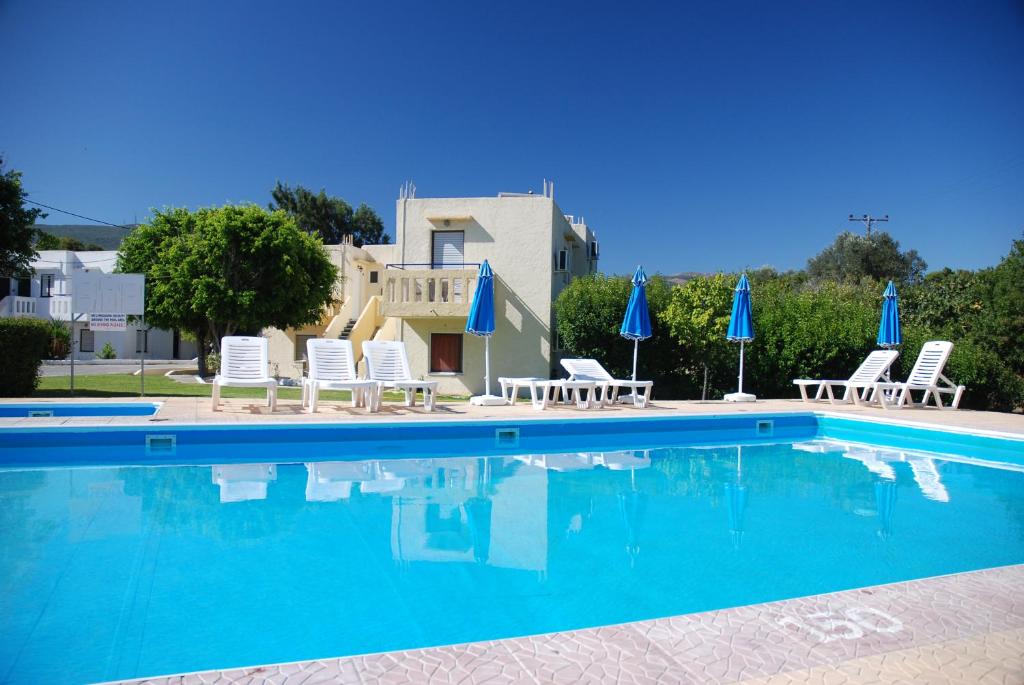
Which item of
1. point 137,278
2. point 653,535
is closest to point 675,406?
point 653,535

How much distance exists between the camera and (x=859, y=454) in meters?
10.2

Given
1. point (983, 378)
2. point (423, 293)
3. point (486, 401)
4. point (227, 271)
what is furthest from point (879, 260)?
point (227, 271)

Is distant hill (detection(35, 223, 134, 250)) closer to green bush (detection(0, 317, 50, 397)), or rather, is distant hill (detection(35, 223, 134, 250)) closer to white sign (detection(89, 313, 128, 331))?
green bush (detection(0, 317, 50, 397))

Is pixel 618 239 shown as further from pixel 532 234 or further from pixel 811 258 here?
pixel 811 258

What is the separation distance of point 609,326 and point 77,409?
12.4 metres

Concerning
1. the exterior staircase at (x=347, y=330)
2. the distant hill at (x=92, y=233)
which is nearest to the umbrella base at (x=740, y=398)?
the exterior staircase at (x=347, y=330)

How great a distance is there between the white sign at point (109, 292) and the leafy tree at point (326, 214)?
36532 millimetres

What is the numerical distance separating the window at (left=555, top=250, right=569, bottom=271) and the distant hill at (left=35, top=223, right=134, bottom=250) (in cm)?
5362

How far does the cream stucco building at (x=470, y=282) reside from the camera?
752 inches

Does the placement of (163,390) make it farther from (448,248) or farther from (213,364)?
(448,248)

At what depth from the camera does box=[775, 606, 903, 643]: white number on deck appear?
284 centimetres

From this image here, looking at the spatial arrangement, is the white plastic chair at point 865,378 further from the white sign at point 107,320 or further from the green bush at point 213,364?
the green bush at point 213,364

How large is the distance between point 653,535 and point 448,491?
2428 millimetres

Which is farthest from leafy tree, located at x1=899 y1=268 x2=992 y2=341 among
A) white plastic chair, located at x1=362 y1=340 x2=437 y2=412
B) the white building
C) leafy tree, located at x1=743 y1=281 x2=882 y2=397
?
the white building
